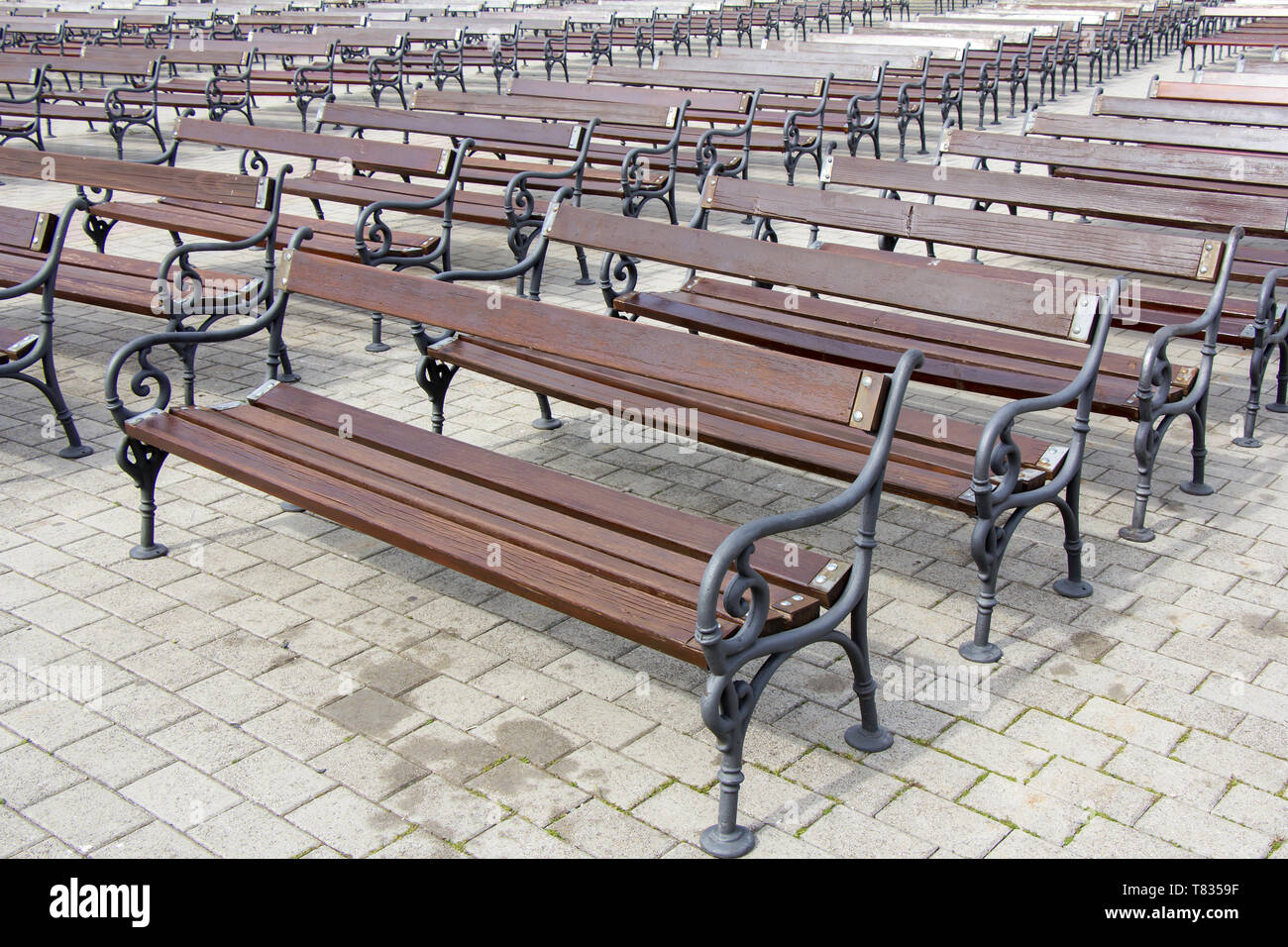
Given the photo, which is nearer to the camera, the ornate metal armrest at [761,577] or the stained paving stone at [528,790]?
the ornate metal armrest at [761,577]

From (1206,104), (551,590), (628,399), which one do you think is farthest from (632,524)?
(1206,104)

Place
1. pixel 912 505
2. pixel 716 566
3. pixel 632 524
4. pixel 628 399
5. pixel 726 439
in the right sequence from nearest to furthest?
pixel 716 566, pixel 632 524, pixel 726 439, pixel 628 399, pixel 912 505

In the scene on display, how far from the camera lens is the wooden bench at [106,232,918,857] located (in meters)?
2.85

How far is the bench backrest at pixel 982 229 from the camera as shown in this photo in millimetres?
4320

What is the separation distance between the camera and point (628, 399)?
14.2 feet

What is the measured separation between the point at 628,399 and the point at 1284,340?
2.92 meters

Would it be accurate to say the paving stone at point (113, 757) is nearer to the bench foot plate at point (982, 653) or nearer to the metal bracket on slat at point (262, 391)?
the metal bracket on slat at point (262, 391)

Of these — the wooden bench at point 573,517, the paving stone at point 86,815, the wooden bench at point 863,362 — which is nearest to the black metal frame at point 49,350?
the wooden bench at point 573,517

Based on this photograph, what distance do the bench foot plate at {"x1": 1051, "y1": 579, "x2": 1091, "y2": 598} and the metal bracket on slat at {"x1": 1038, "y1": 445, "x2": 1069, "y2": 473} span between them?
41 cm

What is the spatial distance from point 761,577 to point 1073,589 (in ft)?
5.32

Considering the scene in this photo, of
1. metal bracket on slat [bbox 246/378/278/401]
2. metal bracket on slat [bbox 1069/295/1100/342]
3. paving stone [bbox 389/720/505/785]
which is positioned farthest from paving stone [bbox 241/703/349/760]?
metal bracket on slat [bbox 1069/295/1100/342]

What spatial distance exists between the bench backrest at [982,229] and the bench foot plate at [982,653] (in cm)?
150

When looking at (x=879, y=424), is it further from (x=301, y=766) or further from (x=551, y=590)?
(x=301, y=766)

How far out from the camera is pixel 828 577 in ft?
10.4
